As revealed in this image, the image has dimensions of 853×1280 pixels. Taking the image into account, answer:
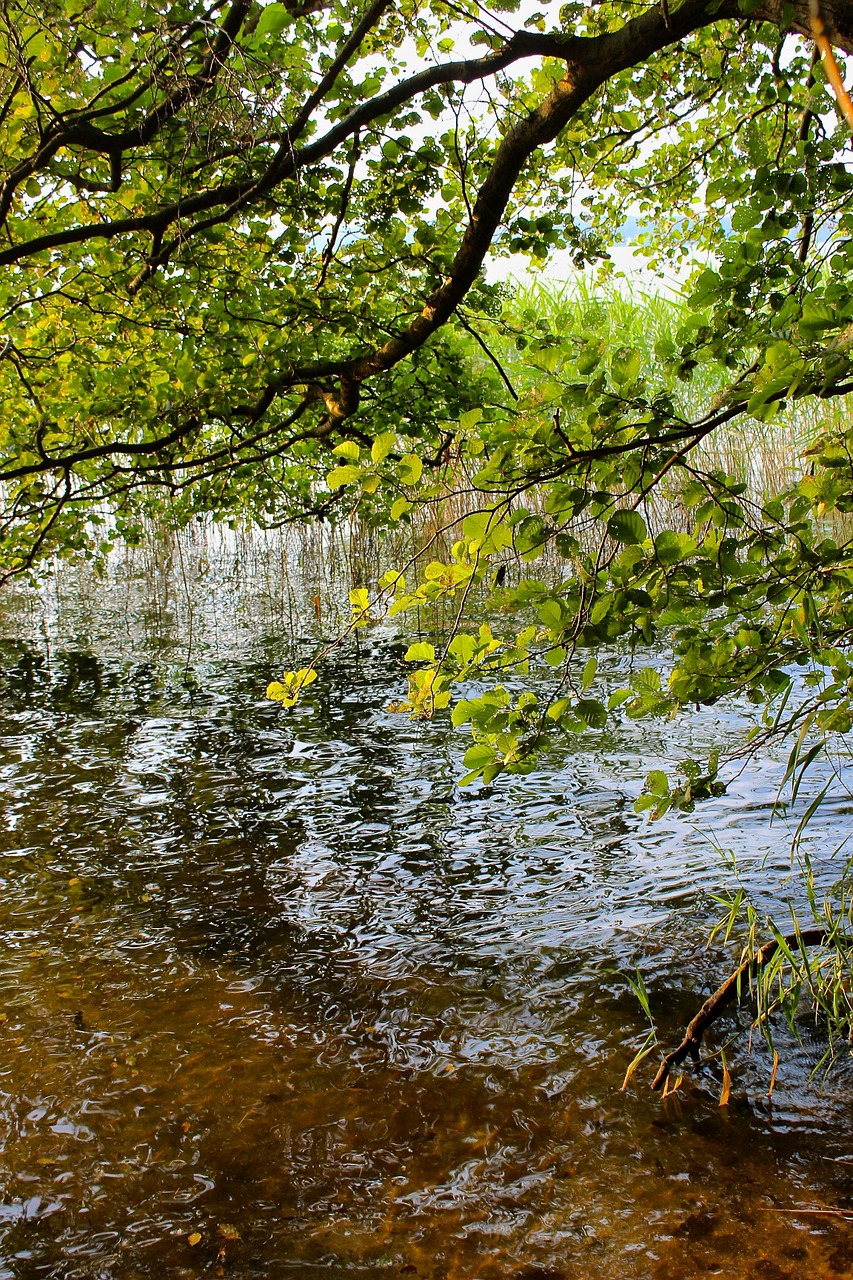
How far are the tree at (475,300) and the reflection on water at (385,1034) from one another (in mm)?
751

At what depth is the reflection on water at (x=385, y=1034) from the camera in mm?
2285

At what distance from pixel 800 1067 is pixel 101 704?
6.42 m

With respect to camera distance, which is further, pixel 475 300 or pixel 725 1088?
pixel 475 300

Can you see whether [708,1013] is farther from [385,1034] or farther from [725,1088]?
[385,1034]

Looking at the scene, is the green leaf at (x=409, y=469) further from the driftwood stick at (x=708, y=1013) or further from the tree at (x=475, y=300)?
the driftwood stick at (x=708, y=1013)

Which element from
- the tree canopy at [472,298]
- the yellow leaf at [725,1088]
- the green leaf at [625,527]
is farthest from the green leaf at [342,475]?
the yellow leaf at [725,1088]

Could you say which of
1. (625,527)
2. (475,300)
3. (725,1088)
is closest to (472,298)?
(475,300)

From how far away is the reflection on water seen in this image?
2.29 m

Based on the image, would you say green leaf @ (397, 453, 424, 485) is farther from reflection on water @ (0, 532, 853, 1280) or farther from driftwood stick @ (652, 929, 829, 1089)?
reflection on water @ (0, 532, 853, 1280)

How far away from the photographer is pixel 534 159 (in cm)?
499

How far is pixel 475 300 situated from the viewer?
557cm

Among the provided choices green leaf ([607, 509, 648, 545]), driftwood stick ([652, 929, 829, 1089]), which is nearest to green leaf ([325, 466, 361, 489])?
green leaf ([607, 509, 648, 545])

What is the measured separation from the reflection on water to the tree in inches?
29.6

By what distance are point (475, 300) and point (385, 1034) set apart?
4235mm
